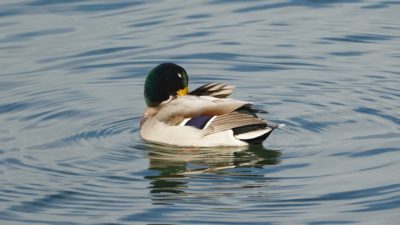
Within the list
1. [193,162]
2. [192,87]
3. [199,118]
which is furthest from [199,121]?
[192,87]

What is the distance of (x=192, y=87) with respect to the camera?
16.4m

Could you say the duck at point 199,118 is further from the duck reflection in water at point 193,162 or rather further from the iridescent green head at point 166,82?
the duck reflection in water at point 193,162

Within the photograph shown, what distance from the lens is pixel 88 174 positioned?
41.4ft

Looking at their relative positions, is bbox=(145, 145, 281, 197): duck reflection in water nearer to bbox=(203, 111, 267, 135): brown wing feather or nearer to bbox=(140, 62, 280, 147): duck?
bbox=(140, 62, 280, 147): duck

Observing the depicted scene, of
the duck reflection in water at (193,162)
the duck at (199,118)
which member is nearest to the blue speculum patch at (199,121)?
the duck at (199,118)

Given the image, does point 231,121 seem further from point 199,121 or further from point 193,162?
point 193,162

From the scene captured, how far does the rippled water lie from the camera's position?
1152 cm

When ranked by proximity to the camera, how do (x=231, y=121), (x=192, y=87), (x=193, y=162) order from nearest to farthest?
(x=193, y=162)
(x=231, y=121)
(x=192, y=87)

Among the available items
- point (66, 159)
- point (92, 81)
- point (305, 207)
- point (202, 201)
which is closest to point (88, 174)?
point (66, 159)

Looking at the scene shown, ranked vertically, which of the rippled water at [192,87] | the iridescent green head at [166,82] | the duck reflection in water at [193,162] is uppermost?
the iridescent green head at [166,82]

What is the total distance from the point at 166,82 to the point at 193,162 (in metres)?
1.54

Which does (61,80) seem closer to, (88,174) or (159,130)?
(159,130)

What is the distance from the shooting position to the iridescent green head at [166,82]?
14.4 metres

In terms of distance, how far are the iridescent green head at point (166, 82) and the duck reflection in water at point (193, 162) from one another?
0.80 meters
